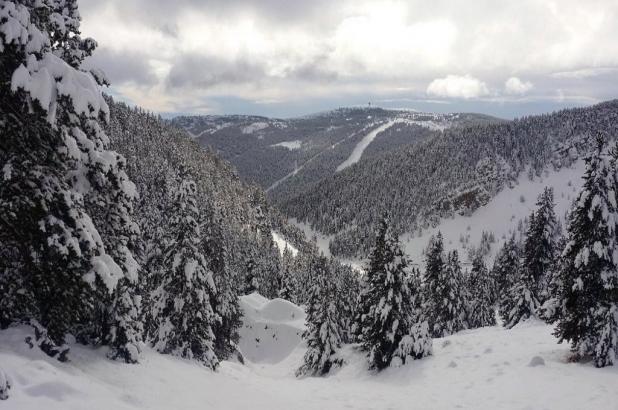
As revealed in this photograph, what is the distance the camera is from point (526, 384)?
1634 cm

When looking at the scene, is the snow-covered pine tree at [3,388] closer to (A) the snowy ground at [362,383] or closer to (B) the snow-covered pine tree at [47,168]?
(A) the snowy ground at [362,383]

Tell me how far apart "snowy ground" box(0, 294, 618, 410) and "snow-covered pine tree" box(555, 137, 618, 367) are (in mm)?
1157

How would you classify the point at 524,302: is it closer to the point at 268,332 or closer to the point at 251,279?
the point at 268,332

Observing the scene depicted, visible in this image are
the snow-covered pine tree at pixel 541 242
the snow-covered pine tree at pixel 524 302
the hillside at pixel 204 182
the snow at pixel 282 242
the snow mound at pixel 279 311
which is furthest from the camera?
the snow at pixel 282 242

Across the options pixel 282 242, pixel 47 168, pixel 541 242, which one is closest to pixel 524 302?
pixel 541 242

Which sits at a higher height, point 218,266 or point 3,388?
point 3,388

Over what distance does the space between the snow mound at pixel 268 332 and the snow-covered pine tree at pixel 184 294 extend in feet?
121

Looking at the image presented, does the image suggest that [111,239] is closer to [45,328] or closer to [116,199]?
[116,199]

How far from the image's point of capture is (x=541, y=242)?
35094 mm

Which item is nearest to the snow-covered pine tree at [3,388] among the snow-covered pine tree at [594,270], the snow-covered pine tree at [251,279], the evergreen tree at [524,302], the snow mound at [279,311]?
the snow-covered pine tree at [594,270]

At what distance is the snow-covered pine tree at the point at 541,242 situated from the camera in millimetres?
35125

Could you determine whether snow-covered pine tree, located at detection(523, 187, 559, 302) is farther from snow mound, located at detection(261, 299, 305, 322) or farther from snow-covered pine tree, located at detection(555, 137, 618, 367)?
snow mound, located at detection(261, 299, 305, 322)

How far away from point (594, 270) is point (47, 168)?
20699mm

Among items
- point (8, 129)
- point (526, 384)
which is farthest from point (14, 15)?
point (526, 384)
